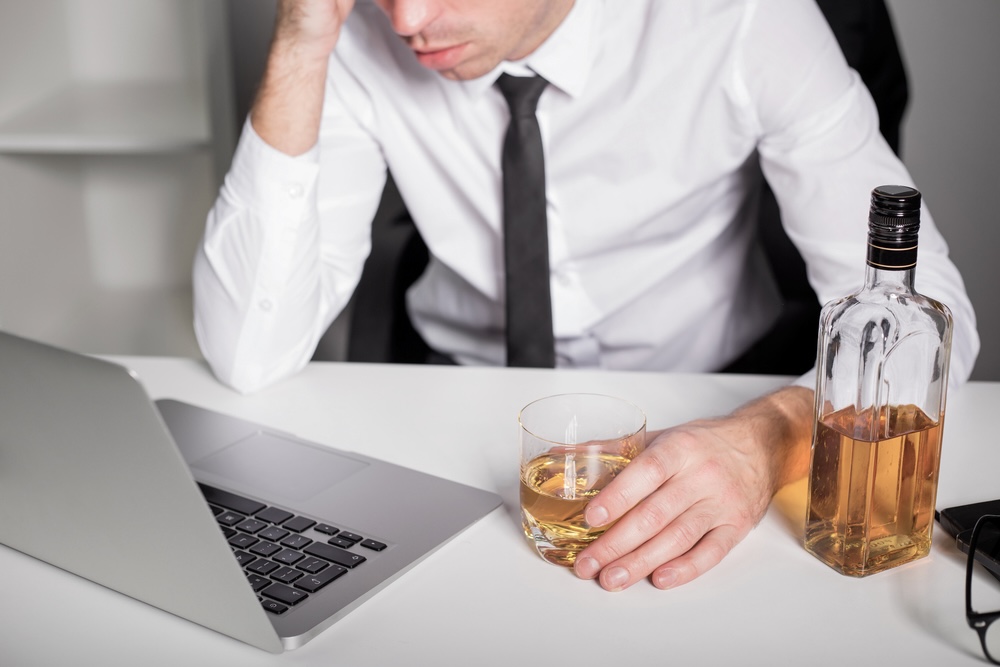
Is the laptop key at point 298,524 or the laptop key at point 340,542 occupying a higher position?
the laptop key at point 298,524

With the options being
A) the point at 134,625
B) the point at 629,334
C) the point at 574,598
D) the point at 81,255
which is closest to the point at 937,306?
the point at 574,598

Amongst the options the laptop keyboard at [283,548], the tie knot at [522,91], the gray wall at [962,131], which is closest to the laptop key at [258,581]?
the laptop keyboard at [283,548]

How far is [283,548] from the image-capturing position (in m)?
0.83

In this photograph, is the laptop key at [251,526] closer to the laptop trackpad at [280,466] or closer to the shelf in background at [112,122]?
the laptop trackpad at [280,466]

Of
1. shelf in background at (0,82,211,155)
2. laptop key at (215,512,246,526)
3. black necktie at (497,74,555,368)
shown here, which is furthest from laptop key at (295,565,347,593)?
shelf in background at (0,82,211,155)

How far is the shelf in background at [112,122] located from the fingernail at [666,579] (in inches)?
60.8

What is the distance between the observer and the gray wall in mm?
2383

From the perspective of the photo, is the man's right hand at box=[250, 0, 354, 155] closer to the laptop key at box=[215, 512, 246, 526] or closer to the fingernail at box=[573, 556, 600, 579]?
the laptop key at box=[215, 512, 246, 526]

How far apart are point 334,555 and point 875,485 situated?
423 millimetres

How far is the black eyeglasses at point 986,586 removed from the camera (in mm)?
718

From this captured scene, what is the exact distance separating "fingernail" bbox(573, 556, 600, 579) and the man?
27 centimetres

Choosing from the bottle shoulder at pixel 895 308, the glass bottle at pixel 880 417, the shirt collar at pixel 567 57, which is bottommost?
the glass bottle at pixel 880 417

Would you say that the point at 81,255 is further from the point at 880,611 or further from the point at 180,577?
the point at 880,611

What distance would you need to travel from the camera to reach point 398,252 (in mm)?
1726
